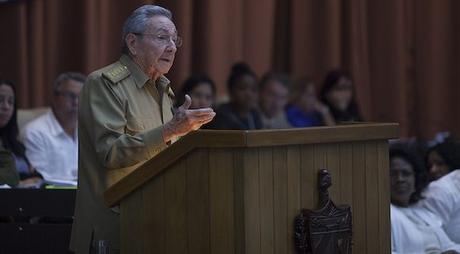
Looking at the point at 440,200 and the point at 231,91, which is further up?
the point at 231,91

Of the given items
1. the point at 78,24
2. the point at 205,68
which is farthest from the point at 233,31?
the point at 78,24

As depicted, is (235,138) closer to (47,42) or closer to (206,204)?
(206,204)

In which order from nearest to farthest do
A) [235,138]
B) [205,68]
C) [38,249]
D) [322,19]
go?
[235,138], [38,249], [205,68], [322,19]

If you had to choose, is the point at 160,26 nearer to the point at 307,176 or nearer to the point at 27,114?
the point at 307,176

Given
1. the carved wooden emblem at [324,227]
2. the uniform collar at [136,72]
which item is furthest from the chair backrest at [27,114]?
the carved wooden emblem at [324,227]

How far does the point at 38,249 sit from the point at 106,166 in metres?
1.48

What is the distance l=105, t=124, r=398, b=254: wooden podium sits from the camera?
3641mm

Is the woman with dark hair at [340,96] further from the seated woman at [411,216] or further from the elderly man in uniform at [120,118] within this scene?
the elderly man in uniform at [120,118]

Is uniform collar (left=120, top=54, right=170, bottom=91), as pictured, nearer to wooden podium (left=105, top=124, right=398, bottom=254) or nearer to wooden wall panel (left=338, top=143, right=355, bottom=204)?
wooden podium (left=105, top=124, right=398, bottom=254)

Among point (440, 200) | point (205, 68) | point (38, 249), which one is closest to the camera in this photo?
point (38, 249)

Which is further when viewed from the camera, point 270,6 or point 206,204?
point 270,6

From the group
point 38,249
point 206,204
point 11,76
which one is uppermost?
point 11,76

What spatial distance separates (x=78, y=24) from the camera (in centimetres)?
818

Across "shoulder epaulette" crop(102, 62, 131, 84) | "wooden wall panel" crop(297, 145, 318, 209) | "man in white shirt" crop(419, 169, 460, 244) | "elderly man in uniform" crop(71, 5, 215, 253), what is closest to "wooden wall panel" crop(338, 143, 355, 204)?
"wooden wall panel" crop(297, 145, 318, 209)
